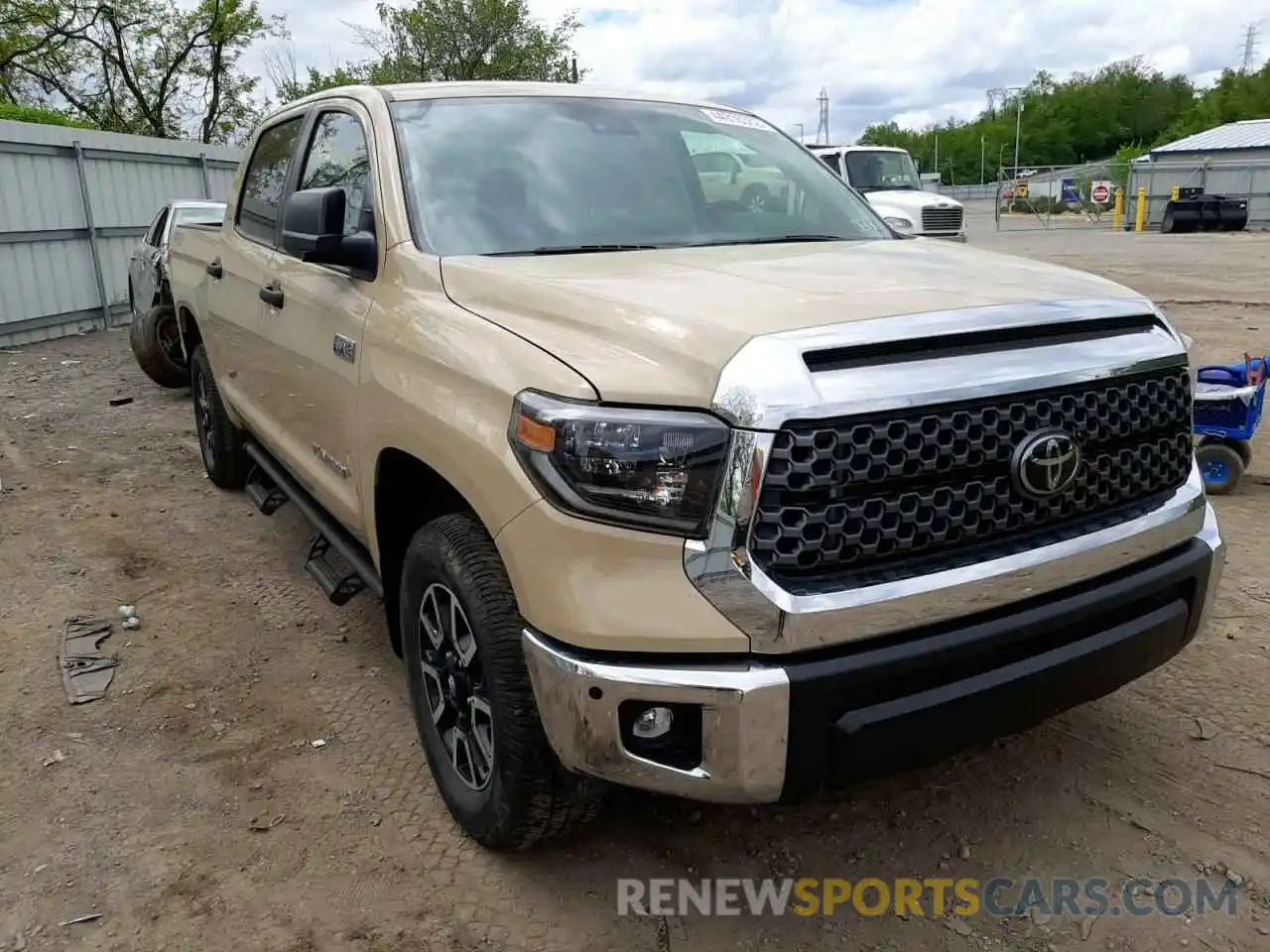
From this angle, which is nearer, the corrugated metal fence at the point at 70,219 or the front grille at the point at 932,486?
the front grille at the point at 932,486

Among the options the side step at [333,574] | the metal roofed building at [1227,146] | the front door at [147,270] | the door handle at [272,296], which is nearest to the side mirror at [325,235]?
the door handle at [272,296]

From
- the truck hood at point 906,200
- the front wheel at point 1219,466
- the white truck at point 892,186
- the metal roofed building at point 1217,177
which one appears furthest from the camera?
the metal roofed building at point 1217,177

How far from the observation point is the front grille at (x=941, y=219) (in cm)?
1720

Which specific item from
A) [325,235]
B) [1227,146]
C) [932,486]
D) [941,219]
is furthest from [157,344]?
[1227,146]

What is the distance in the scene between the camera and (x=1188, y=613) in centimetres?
258

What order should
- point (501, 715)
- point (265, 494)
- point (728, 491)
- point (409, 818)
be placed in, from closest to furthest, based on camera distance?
point (728, 491) < point (501, 715) < point (409, 818) < point (265, 494)

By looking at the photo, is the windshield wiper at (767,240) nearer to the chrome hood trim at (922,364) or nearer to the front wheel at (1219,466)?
the chrome hood trim at (922,364)

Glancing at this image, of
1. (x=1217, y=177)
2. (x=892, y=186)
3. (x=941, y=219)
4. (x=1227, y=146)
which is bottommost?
(x=941, y=219)

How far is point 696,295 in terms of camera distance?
240 cm

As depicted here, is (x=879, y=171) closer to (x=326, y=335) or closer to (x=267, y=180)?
(x=267, y=180)

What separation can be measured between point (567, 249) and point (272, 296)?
139 cm

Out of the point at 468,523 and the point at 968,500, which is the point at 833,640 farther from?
the point at 468,523

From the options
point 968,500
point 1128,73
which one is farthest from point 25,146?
point 1128,73

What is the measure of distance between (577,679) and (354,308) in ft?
5.07
